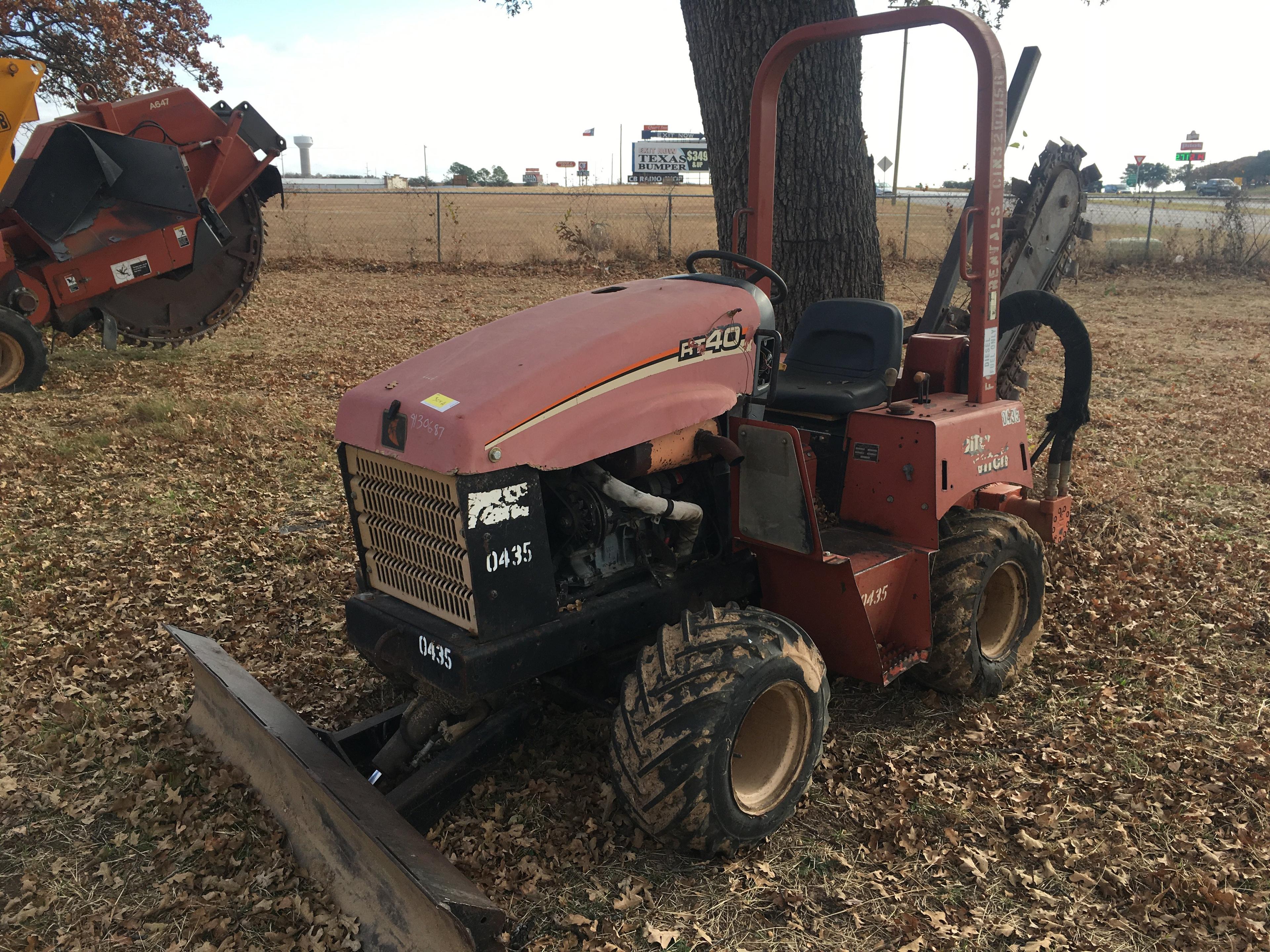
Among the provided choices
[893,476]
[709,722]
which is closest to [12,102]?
[893,476]

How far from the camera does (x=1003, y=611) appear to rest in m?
3.80

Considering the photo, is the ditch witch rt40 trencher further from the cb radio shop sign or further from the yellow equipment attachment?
the cb radio shop sign

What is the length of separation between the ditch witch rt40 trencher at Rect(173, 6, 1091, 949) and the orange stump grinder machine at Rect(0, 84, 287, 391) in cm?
622

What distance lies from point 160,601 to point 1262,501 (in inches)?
247

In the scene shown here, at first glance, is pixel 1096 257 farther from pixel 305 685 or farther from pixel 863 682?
pixel 305 685

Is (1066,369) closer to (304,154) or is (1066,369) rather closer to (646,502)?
(646,502)

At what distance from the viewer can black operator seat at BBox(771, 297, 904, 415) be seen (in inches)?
140

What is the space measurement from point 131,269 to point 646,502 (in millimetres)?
7755

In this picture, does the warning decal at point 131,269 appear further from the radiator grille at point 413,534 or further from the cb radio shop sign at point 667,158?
the cb radio shop sign at point 667,158

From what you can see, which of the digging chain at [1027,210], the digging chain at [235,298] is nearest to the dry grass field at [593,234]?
the digging chain at [235,298]

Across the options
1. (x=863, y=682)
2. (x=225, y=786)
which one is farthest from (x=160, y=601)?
(x=863, y=682)

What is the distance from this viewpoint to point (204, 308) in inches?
380

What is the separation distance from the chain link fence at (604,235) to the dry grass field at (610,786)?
9.05 metres

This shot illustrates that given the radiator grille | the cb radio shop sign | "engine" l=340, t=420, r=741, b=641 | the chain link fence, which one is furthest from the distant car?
the radiator grille
